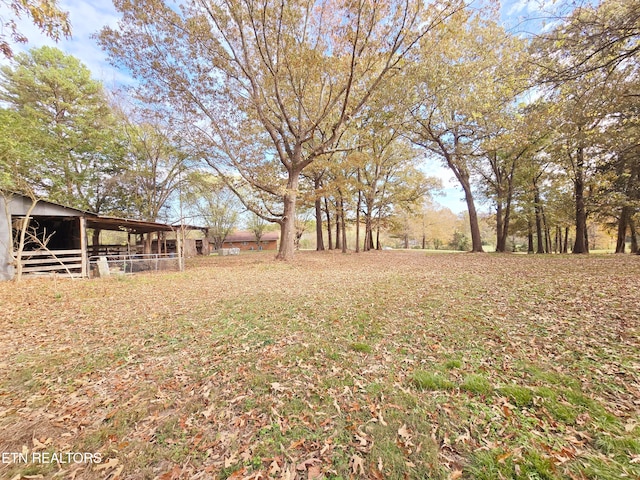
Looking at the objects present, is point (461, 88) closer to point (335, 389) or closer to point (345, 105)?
point (345, 105)

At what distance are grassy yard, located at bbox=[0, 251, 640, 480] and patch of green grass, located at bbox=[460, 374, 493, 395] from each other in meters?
0.02

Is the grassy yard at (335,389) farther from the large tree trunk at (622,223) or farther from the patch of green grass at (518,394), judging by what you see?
the large tree trunk at (622,223)

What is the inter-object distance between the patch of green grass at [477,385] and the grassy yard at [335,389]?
2cm

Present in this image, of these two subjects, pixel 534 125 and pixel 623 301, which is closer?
pixel 623 301

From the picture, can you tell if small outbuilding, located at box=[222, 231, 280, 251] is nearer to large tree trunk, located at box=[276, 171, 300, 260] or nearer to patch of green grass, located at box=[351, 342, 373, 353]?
large tree trunk, located at box=[276, 171, 300, 260]

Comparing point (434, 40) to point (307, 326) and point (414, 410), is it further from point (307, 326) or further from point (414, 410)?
point (414, 410)

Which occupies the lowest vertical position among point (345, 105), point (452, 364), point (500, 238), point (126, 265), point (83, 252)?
point (452, 364)

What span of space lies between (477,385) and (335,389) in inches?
61.3

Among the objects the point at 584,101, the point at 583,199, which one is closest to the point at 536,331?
the point at 584,101

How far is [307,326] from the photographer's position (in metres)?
4.47

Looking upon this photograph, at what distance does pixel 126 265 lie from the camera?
1246 cm

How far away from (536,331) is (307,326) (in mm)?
3654

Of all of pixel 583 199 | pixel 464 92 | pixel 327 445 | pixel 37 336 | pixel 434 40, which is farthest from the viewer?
pixel 583 199

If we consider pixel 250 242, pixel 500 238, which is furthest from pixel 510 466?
pixel 250 242
